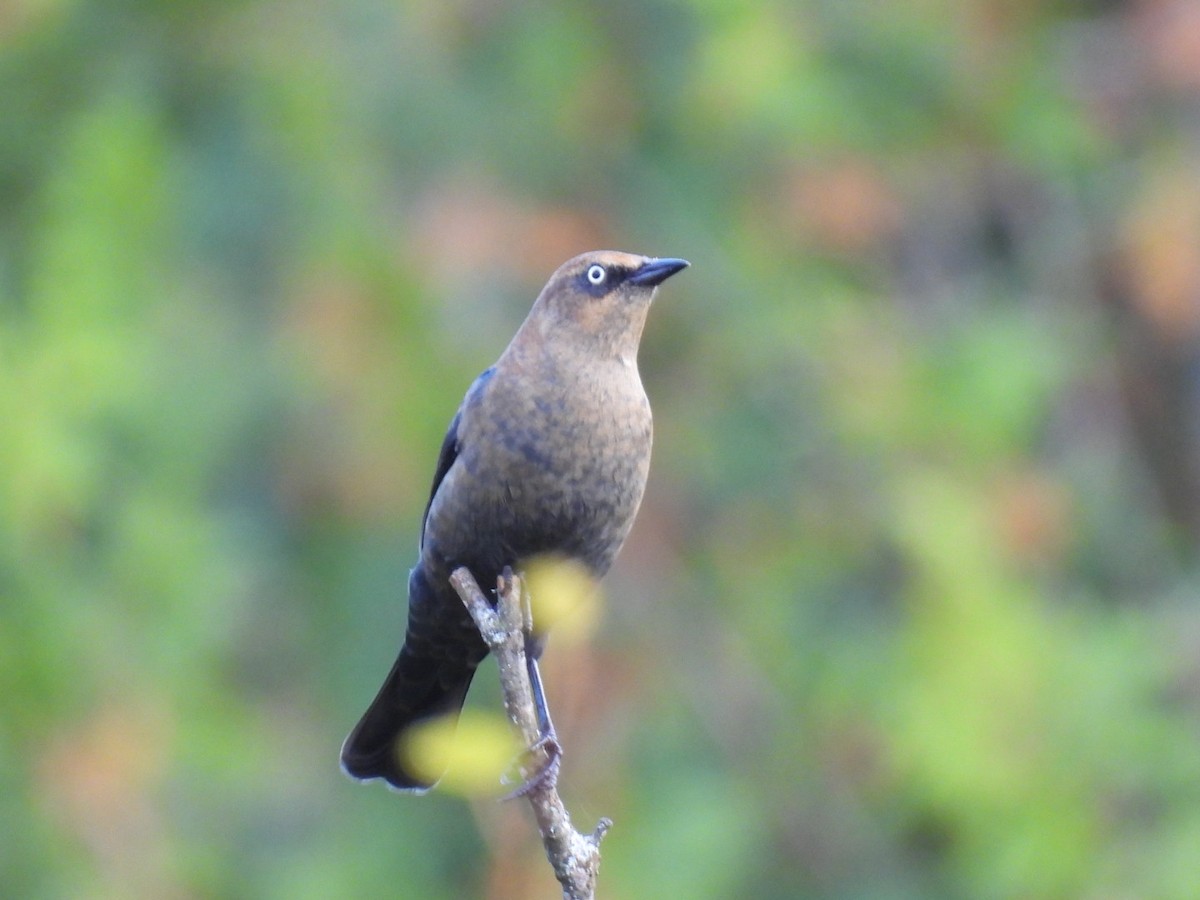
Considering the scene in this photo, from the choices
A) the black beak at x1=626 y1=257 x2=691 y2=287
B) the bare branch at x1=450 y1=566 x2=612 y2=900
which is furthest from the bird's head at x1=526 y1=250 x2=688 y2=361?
the bare branch at x1=450 y1=566 x2=612 y2=900

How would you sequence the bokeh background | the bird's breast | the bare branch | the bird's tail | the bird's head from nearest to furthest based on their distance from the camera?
the bare branch
the bird's breast
the bird's head
the bird's tail
the bokeh background

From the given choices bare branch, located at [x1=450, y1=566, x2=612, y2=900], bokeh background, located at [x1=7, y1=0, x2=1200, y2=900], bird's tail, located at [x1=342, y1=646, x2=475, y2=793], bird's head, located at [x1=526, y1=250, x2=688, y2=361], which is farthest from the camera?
bokeh background, located at [x1=7, y1=0, x2=1200, y2=900]

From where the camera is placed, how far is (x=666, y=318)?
9.43 m

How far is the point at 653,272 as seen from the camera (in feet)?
16.0

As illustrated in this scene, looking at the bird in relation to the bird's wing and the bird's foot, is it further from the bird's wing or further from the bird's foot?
the bird's foot

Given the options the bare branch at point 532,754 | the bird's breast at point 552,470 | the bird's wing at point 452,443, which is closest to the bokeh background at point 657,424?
the bird's wing at point 452,443

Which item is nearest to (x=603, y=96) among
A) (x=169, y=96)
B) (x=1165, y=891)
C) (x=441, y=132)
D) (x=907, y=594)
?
(x=441, y=132)

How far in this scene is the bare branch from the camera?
340 centimetres

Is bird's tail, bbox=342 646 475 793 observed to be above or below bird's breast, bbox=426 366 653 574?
below

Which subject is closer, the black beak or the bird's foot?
the bird's foot

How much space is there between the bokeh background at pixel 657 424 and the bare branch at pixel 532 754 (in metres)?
3.26

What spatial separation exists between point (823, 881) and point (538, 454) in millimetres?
5366

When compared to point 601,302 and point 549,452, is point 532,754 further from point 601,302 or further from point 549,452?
point 601,302

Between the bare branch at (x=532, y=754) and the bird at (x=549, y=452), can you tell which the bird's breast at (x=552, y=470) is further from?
the bare branch at (x=532, y=754)
